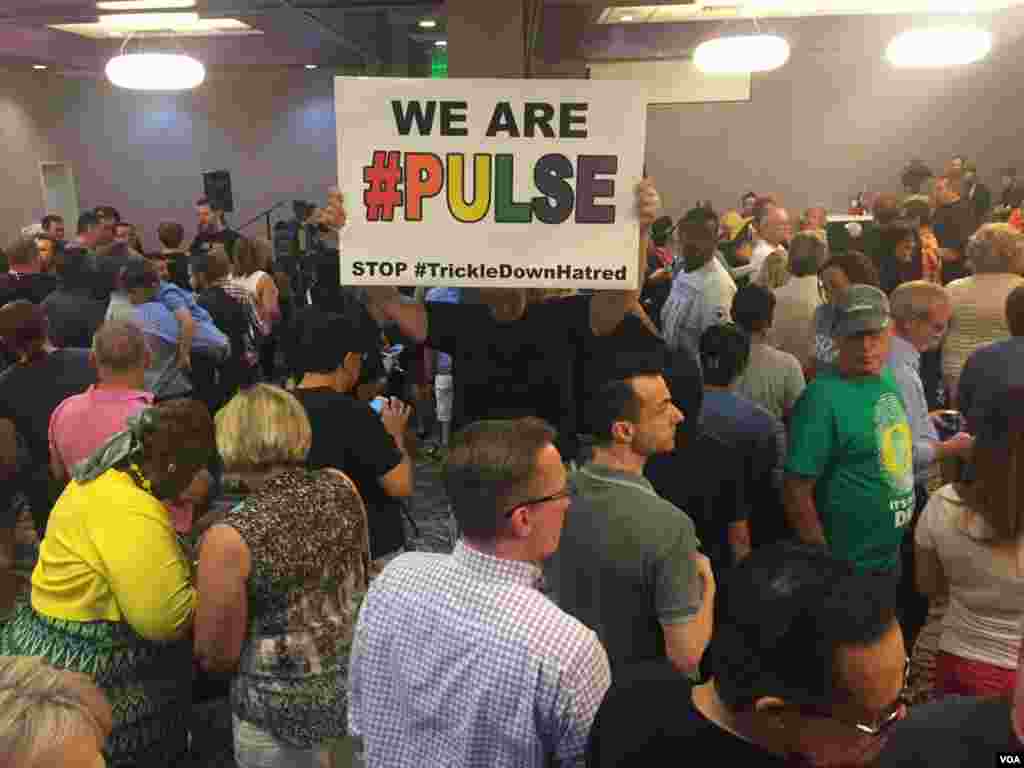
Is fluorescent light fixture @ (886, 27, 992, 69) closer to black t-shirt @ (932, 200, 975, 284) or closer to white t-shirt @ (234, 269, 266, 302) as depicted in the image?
black t-shirt @ (932, 200, 975, 284)

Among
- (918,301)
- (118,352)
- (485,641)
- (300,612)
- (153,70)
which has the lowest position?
(300,612)

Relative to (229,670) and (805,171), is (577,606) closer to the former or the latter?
(229,670)

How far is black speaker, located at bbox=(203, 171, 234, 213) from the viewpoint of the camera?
10484 mm

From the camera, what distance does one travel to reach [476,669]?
55.2 inches

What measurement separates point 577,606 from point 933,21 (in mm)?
9654

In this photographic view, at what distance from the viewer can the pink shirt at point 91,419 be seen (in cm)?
286

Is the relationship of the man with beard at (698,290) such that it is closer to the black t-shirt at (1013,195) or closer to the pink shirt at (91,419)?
the pink shirt at (91,419)

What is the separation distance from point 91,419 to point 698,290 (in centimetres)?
277

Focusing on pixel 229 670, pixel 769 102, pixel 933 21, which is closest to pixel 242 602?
pixel 229 670

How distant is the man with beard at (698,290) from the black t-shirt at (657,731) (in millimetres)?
3138

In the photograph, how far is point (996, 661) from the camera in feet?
6.14

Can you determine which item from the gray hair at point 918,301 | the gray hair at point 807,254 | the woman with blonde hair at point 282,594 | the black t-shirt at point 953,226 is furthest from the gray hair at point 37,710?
the black t-shirt at point 953,226

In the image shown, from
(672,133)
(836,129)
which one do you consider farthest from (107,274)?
(836,129)

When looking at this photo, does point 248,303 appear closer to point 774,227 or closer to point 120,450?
point 774,227
